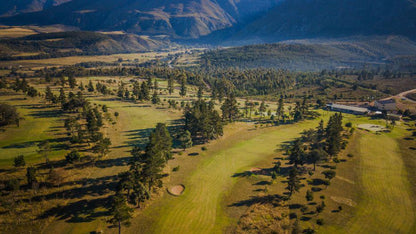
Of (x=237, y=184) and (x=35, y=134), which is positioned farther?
(x=35, y=134)

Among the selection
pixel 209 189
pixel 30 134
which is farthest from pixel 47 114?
pixel 209 189

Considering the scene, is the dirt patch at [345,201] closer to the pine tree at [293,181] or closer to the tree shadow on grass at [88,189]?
the pine tree at [293,181]

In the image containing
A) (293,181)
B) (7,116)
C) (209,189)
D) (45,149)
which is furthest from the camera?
(7,116)

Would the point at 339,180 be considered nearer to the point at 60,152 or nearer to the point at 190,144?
the point at 190,144

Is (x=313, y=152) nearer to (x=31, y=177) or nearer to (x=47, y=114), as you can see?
(x=31, y=177)

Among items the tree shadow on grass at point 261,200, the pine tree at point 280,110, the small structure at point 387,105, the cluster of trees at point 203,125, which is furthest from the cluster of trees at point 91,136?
the small structure at point 387,105

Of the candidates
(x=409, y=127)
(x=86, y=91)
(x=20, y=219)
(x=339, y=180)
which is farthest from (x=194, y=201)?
(x=86, y=91)

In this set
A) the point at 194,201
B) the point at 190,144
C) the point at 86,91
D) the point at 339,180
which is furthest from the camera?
the point at 86,91
